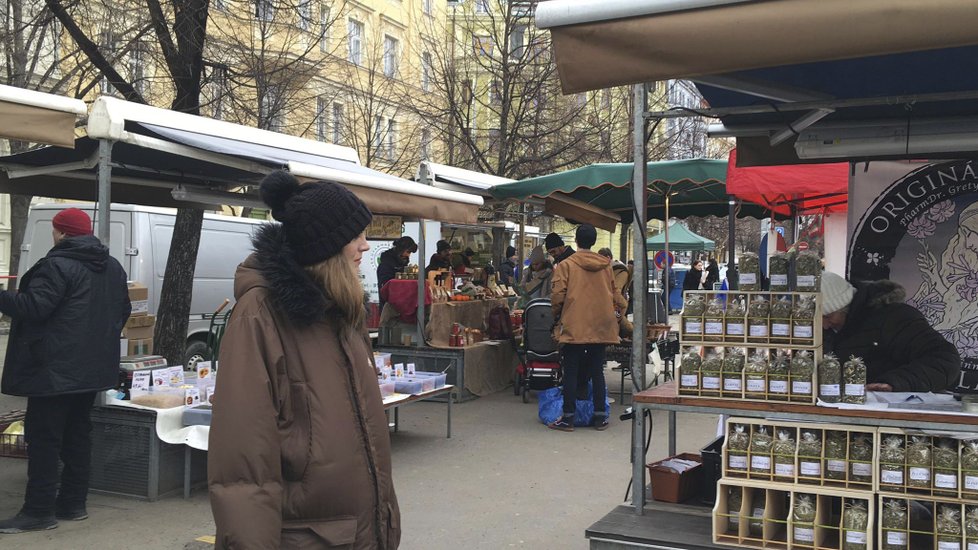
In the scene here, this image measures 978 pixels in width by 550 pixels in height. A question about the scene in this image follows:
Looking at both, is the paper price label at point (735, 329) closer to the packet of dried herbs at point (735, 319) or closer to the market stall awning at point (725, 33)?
the packet of dried herbs at point (735, 319)

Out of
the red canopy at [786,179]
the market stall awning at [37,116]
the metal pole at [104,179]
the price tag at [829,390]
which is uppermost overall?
the red canopy at [786,179]

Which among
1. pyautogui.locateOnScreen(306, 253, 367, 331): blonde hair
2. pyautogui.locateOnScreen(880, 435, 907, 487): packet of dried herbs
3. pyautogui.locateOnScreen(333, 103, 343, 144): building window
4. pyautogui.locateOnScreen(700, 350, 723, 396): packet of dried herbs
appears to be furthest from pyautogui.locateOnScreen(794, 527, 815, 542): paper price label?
pyautogui.locateOnScreen(333, 103, 343, 144): building window

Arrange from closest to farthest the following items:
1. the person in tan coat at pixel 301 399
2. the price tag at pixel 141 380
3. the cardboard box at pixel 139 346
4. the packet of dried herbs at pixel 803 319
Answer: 1. the person in tan coat at pixel 301 399
2. the packet of dried herbs at pixel 803 319
3. the price tag at pixel 141 380
4. the cardboard box at pixel 139 346

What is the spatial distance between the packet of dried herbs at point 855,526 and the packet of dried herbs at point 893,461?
163 mm

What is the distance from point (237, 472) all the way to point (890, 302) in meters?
3.72

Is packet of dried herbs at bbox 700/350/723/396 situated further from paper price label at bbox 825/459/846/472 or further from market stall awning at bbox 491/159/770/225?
market stall awning at bbox 491/159/770/225

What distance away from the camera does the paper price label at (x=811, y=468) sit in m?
4.02

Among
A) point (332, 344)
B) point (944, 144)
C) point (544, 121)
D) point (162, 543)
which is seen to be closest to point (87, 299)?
point (162, 543)

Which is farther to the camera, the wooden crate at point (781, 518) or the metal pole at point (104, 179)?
the metal pole at point (104, 179)

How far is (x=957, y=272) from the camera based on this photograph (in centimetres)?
505

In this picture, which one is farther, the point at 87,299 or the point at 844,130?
the point at 87,299

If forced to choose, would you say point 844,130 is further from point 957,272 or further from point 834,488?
point 834,488

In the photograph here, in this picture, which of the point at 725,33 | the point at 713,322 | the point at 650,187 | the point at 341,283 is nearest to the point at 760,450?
the point at 713,322

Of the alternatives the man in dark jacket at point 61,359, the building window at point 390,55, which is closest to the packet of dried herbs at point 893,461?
the man in dark jacket at point 61,359
